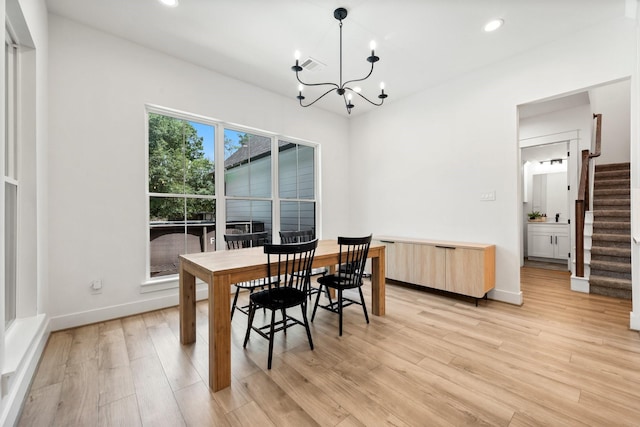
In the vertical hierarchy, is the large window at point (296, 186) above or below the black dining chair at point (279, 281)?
above

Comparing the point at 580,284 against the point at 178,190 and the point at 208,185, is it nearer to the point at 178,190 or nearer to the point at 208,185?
the point at 208,185

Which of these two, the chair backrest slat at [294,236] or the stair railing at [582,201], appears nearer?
the chair backrest slat at [294,236]

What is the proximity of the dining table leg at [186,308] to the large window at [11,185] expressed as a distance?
112 centimetres

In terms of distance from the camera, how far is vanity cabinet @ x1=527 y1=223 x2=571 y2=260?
559 cm

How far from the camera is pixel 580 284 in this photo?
378 cm

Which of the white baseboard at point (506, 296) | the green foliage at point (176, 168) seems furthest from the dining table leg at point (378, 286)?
the green foliage at point (176, 168)

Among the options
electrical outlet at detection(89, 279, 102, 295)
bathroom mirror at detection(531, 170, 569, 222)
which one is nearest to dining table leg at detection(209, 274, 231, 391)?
electrical outlet at detection(89, 279, 102, 295)

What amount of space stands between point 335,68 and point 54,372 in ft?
13.3

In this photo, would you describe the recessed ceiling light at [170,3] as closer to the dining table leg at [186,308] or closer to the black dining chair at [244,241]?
the black dining chair at [244,241]

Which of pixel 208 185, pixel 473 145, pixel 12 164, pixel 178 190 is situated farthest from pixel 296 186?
pixel 12 164

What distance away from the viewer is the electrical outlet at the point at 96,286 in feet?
9.15

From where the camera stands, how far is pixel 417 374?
6.33 feet

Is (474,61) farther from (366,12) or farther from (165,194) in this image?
(165,194)

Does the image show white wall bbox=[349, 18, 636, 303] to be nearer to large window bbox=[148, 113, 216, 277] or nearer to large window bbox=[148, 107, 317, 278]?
large window bbox=[148, 107, 317, 278]
